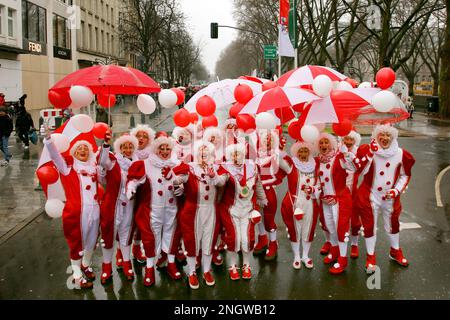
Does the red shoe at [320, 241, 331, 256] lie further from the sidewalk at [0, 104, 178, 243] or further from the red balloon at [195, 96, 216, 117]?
the sidewalk at [0, 104, 178, 243]

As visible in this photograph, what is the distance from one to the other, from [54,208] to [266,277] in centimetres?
250

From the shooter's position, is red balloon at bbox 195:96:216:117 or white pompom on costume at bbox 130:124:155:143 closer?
white pompom on costume at bbox 130:124:155:143

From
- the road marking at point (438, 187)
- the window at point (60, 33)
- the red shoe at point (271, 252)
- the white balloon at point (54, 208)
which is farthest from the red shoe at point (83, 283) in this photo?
the window at point (60, 33)

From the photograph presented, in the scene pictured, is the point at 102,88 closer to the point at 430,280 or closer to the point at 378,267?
the point at 378,267

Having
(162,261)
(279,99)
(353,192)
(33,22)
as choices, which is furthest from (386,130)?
(33,22)

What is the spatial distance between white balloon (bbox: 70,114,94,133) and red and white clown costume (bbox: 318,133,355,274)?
267 cm

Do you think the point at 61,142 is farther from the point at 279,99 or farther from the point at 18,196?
the point at 18,196

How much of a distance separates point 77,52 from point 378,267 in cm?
4089

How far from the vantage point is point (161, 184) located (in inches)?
189

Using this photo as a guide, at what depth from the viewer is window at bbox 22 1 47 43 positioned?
3005 centimetres

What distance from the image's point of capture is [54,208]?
4.55m

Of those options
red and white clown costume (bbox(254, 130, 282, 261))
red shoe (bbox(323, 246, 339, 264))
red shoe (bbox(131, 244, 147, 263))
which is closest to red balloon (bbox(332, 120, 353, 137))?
red and white clown costume (bbox(254, 130, 282, 261))

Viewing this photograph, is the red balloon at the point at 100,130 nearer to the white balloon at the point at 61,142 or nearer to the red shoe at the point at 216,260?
the white balloon at the point at 61,142

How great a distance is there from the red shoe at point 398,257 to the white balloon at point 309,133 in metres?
1.93
